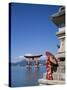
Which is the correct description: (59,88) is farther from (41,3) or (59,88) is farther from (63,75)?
(41,3)

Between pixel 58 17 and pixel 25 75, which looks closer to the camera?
pixel 25 75

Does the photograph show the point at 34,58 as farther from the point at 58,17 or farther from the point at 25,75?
the point at 58,17

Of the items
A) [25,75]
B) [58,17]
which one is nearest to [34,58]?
[25,75]

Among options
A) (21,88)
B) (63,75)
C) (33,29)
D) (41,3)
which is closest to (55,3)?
(41,3)

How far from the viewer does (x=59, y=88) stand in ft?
6.98

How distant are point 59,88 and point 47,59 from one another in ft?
0.98

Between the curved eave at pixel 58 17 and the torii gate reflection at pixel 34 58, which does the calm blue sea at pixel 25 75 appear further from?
the curved eave at pixel 58 17

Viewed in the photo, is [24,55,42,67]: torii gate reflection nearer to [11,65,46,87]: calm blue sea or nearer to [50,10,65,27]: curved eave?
[11,65,46,87]: calm blue sea

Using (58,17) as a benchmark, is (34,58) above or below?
below

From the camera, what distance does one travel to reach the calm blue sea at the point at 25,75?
79.3 inches

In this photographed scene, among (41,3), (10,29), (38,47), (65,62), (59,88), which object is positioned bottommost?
Answer: (59,88)

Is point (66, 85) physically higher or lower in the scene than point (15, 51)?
lower

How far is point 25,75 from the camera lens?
204cm

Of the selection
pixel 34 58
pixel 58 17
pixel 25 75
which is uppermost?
pixel 58 17
